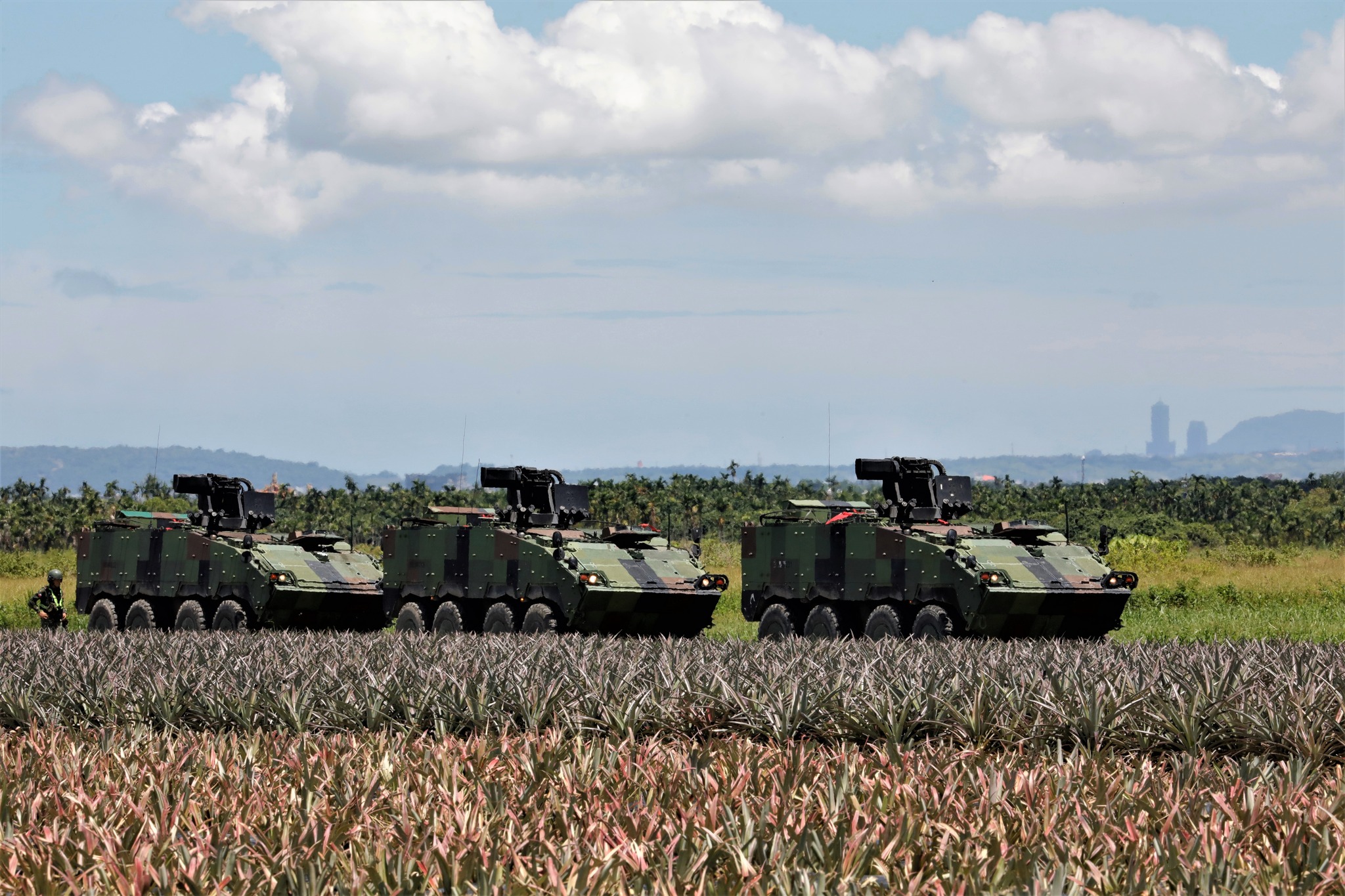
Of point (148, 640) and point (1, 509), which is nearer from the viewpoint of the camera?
point (148, 640)

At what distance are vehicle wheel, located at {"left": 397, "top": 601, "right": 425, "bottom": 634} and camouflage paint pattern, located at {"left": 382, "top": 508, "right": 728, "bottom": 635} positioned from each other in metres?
0.13

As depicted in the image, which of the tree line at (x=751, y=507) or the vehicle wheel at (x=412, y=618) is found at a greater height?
the tree line at (x=751, y=507)

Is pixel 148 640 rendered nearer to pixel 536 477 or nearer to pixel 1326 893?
pixel 536 477

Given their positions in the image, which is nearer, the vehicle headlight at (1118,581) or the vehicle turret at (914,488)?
the vehicle headlight at (1118,581)

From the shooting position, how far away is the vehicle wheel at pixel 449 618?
2336 centimetres

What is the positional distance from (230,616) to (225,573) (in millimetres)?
657

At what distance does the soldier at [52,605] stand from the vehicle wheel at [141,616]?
7.63 ft

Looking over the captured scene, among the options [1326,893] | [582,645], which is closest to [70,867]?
[1326,893]

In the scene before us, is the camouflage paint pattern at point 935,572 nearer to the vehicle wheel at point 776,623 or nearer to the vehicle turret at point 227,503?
the vehicle wheel at point 776,623

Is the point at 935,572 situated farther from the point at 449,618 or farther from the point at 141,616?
the point at 141,616

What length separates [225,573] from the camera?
25375mm

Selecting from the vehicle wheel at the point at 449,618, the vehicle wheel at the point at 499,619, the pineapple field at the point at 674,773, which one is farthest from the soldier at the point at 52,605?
the pineapple field at the point at 674,773

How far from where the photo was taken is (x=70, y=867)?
6.39 metres

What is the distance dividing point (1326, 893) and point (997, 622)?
562 inches
